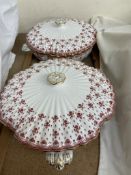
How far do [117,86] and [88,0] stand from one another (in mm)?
313

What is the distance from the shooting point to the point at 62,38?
62 cm

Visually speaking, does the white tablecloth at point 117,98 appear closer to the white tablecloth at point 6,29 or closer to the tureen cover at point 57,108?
the tureen cover at point 57,108

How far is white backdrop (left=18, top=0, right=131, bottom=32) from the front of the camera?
2.60 ft

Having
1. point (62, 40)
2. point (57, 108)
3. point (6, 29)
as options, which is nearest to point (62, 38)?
point (62, 40)

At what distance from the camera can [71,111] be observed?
1.36 feet

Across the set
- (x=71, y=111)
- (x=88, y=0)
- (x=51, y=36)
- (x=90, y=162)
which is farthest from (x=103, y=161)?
(x=88, y=0)

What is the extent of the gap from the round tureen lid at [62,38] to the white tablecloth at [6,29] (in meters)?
0.04

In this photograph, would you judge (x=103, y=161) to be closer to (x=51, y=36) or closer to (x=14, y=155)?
(x=14, y=155)

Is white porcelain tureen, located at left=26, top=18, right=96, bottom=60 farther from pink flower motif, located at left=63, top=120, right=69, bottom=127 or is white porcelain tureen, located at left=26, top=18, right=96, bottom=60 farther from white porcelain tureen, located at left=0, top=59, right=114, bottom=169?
pink flower motif, located at left=63, top=120, right=69, bottom=127

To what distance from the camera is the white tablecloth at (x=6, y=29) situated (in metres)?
0.62

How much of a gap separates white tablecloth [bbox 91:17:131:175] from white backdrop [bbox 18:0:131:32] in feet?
0.22

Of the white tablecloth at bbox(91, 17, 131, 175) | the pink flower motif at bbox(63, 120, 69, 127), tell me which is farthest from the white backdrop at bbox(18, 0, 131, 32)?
the pink flower motif at bbox(63, 120, 69, 127)

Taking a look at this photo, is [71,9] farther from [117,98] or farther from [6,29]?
[117,98]

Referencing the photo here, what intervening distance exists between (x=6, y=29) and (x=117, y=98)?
29 cm
